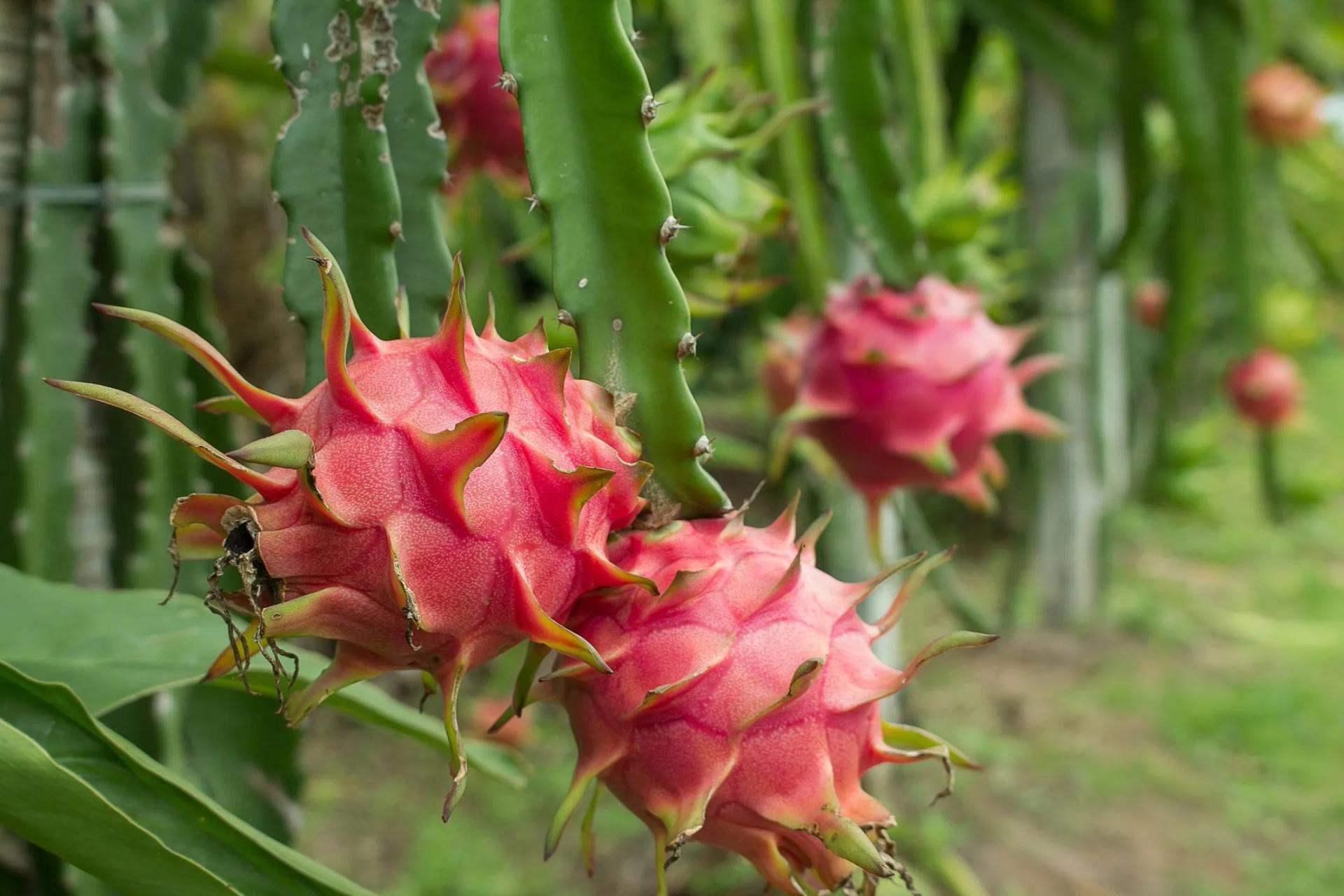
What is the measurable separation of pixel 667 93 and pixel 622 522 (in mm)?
471

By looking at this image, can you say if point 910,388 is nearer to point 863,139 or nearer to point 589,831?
point 863,139

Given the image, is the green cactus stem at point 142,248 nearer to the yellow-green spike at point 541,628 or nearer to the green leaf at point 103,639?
the green leaf at point 103,639

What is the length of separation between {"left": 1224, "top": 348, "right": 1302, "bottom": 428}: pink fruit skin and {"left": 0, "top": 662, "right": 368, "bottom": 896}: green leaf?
293 centimetres

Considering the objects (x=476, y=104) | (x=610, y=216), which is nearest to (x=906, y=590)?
(x=610, y=216)

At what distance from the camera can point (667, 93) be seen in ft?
3.10

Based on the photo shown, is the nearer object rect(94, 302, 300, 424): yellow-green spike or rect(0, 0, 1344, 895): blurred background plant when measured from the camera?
rect(94, 302, 300, 424): yellow-green spike

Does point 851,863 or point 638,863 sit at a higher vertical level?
point 851,863

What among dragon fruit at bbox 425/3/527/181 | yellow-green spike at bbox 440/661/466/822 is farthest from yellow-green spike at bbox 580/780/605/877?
dragon fruit at bbox 425/3/527/181

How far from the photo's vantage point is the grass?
2.42m

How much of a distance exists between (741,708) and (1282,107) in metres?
3.02

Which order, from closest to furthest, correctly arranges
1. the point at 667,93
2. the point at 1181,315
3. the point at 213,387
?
the point at 667,93 < the point at 213,387 < the point at 1181,315

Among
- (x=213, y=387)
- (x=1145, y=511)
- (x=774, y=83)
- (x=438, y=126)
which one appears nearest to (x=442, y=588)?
(x=438, y=126)

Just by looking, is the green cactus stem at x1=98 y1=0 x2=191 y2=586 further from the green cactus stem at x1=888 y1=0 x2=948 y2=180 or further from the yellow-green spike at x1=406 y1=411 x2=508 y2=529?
the green cactus stem at x1=888 y1=0 x2=948 y2=180

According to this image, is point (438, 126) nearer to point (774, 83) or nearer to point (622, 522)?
point (622, 522)
